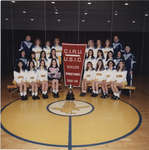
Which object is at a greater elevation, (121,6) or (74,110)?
(121,6)

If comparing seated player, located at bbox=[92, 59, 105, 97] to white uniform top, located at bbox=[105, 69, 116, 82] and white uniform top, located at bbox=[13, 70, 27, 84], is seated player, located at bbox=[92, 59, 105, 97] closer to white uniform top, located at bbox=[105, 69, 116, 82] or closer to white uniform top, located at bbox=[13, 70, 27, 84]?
white uniform top, located at bbox=[105, 69, 116, 82]

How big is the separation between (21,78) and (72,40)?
11.9ft

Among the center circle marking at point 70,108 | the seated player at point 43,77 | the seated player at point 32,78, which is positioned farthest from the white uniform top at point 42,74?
the center circle marking at point 70,108

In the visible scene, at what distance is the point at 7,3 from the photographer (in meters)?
6.09

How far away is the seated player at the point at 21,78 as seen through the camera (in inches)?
177

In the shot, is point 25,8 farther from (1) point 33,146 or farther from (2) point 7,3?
(1) point 33,146

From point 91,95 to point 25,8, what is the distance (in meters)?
3.86

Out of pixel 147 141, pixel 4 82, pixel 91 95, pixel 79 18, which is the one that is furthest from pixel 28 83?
pixel 79 18

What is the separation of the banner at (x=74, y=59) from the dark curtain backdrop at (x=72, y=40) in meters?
3.17

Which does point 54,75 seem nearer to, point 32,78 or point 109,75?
point 32,78

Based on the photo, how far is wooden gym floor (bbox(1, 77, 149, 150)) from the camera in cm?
259

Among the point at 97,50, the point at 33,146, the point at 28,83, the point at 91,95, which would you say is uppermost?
the point at 97,50

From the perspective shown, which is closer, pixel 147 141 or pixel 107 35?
pixel 147 141

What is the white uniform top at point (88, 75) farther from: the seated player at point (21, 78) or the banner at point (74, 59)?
the seated player at point (21, 78)
